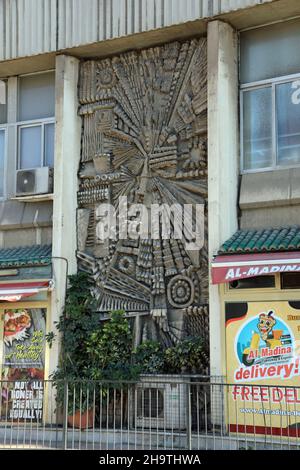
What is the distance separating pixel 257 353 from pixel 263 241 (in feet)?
6.14

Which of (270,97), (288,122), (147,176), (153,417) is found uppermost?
(270,97)

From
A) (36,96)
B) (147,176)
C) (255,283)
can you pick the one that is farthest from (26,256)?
(255,283)

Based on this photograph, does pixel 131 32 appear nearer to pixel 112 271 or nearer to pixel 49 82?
pixel 49 82

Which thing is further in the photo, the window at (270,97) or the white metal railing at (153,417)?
the window at (270,97)

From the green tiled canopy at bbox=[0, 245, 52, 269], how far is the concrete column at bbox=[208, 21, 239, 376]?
11.5ft

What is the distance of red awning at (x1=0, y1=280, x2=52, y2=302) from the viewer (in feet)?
45.5

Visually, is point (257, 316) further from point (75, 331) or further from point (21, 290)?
point (21, 290)

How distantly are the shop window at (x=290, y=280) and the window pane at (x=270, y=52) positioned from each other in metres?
3.70

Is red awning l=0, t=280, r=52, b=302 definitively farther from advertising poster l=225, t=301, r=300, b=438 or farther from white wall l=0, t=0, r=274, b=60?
white wall l=0, t=0, r=274, b=60

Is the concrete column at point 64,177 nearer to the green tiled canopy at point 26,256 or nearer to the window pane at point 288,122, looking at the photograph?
the green tiled canopy at point 26,256

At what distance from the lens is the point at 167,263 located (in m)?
13.5

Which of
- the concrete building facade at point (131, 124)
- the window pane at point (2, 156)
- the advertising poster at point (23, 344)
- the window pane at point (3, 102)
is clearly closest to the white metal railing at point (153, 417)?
the concrete building facade at point (131, 124)

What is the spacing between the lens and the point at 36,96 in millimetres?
15930

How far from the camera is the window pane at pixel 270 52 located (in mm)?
13156
